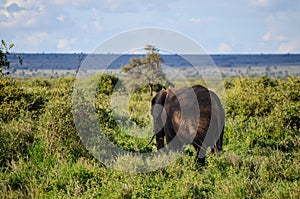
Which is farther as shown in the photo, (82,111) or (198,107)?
(82,111)

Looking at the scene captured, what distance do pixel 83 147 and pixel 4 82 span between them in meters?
4.32

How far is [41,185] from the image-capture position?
21.3 ft

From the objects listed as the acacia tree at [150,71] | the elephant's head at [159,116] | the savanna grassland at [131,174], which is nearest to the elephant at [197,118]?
the savanna grassland at [131,174]

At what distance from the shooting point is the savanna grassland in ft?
20.7

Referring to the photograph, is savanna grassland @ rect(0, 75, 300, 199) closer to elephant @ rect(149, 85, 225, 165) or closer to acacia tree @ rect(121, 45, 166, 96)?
elephant @ rect(149, 85, 225, 165)

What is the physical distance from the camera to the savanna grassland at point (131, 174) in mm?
6324

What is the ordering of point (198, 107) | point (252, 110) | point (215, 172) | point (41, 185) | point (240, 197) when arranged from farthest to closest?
point (252, 110) → point (198, 107) → point (215, 172) → point (41, 185) → point (240, 197)

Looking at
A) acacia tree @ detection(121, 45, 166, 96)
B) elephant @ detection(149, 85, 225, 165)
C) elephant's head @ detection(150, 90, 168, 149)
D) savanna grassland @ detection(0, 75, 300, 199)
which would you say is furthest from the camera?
acacia tree @ detection(121, 45, 166, 96)

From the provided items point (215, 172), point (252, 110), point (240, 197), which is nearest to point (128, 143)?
point (215, 172)

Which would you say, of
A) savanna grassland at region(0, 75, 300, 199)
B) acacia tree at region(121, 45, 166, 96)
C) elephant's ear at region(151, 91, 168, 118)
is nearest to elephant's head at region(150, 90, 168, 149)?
elephant's ear at region(151, 91, 168, 118)

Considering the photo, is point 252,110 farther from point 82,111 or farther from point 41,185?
point 41,185

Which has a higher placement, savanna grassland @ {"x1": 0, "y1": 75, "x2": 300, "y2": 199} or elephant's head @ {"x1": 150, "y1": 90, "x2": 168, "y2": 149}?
elephant's head @ {"x1": 150, "y1": 90, "x2": 168, "y2": 149}

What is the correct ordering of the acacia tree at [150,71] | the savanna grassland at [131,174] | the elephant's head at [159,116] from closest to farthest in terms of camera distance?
the savanna grassland at [131,174]
the elephant's head at [159,116]
the acacia tree at [150,71]

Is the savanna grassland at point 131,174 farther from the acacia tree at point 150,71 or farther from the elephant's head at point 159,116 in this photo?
the acacia tree at point 150,71
